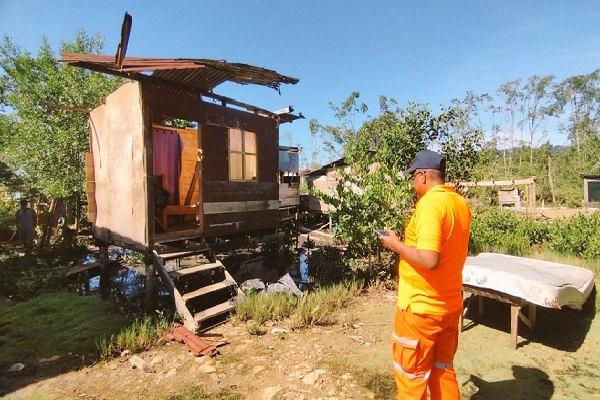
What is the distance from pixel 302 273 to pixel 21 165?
12035 mm

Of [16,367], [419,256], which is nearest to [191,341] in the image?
[16,367]

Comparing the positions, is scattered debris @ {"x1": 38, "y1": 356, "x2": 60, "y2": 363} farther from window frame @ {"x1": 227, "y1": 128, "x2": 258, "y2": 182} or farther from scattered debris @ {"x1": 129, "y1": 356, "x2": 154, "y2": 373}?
window frame @ {"x1": 227, "y1": 128, "x2": 258, "y2": 182}

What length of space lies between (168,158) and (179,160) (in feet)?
1.00

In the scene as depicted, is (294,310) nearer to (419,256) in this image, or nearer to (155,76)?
(419,256)

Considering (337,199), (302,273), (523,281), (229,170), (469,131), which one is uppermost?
(469,131)

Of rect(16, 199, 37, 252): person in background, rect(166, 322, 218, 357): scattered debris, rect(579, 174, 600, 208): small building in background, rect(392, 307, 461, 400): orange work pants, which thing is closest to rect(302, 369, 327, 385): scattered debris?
rect(166, 322, 218, 357): scattered debris

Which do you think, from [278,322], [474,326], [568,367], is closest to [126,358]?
[278,322]

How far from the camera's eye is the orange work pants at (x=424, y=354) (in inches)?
94.0

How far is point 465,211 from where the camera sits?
8.15 feet

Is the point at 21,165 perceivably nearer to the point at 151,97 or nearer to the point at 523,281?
the point at 151,97

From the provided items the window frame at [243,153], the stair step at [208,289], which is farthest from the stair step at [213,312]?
the window frame at [243,153]

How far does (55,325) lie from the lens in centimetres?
573

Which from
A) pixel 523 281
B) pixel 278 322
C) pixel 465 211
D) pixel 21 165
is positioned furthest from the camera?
pixel 21 165

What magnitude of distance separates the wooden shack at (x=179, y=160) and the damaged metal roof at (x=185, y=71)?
0.02m
